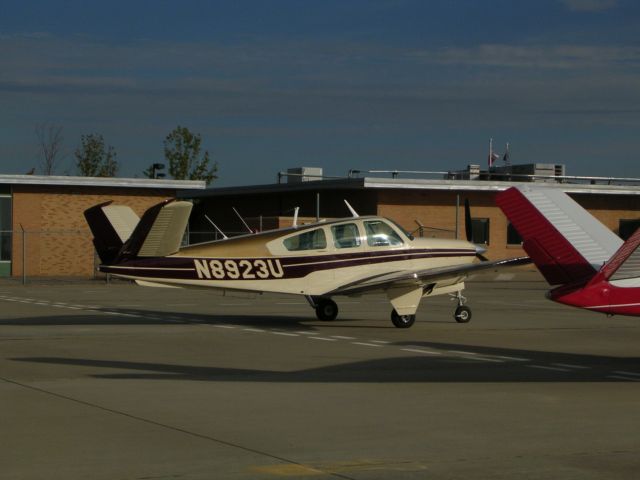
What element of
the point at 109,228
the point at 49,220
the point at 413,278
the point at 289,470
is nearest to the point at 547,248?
the point at 289,470

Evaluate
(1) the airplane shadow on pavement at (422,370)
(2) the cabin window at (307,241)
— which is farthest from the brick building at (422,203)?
(1) the airplane shadow on pavement at (422,370)

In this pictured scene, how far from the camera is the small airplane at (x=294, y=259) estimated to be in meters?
20.5

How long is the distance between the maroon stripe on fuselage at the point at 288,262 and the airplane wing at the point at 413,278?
0.50 metres

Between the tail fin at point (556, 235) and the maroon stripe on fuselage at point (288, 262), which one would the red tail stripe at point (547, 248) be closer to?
the tail fin at point (556, 235)

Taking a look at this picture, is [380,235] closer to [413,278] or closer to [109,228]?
[413,278]

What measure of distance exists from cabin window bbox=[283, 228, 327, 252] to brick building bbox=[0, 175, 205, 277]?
97.3 ft

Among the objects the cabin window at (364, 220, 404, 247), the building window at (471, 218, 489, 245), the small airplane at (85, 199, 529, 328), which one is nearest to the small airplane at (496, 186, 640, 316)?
the small airplane at (85, 199, 529, 328)

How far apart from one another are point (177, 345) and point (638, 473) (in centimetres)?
1122

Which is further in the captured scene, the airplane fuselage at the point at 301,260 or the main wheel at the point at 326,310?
the main wheel at the point at 326,310

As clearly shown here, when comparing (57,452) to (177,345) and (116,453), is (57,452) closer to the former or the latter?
Result: (116,453)

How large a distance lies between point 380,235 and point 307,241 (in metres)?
1.70

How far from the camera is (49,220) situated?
5153 centimetres

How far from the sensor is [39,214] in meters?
51.3

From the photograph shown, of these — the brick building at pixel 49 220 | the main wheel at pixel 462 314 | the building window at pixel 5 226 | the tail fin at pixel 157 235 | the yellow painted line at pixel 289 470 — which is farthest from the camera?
the building window at pixel 5 226
